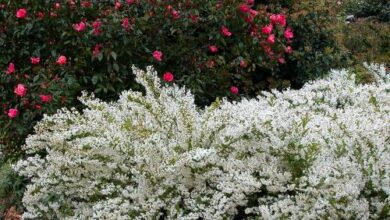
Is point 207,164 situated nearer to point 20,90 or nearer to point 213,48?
point 20,90

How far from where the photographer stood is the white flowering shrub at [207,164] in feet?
8.66

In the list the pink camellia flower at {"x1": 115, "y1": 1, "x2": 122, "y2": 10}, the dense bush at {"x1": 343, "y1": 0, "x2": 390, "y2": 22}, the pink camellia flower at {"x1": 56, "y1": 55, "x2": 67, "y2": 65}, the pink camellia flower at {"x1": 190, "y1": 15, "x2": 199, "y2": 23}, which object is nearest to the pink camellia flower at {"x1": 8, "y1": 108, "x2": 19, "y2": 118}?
the pink camellia flower at {"x1": 56, "y1": 55, "x2": 67, "y2": 65}

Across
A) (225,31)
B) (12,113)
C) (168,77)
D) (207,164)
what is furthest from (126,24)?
(207,164)

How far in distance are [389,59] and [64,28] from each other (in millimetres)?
3863

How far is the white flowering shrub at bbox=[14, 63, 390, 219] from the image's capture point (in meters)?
2.64

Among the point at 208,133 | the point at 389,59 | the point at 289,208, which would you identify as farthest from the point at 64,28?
the point at 389,59

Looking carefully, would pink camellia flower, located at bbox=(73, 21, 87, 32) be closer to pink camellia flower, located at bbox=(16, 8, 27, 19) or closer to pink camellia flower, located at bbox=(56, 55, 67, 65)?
pink camellia flower, located at bbox=(56, 55, 67, 65)

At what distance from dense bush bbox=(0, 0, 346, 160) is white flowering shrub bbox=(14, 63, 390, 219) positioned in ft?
2.82

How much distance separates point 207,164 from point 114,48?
67.2 inches

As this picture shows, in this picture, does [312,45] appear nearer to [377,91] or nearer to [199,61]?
[199,61]

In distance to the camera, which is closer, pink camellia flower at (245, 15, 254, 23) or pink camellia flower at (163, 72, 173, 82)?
pink camellia flower at (163, 72, 173, 82)

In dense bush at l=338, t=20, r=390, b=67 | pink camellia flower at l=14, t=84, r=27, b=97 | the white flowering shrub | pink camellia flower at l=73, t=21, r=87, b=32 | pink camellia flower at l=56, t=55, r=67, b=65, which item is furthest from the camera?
dense bush at l=338, t=20, r=390, b=67

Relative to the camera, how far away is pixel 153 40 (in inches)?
175

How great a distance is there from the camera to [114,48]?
13.9ft
